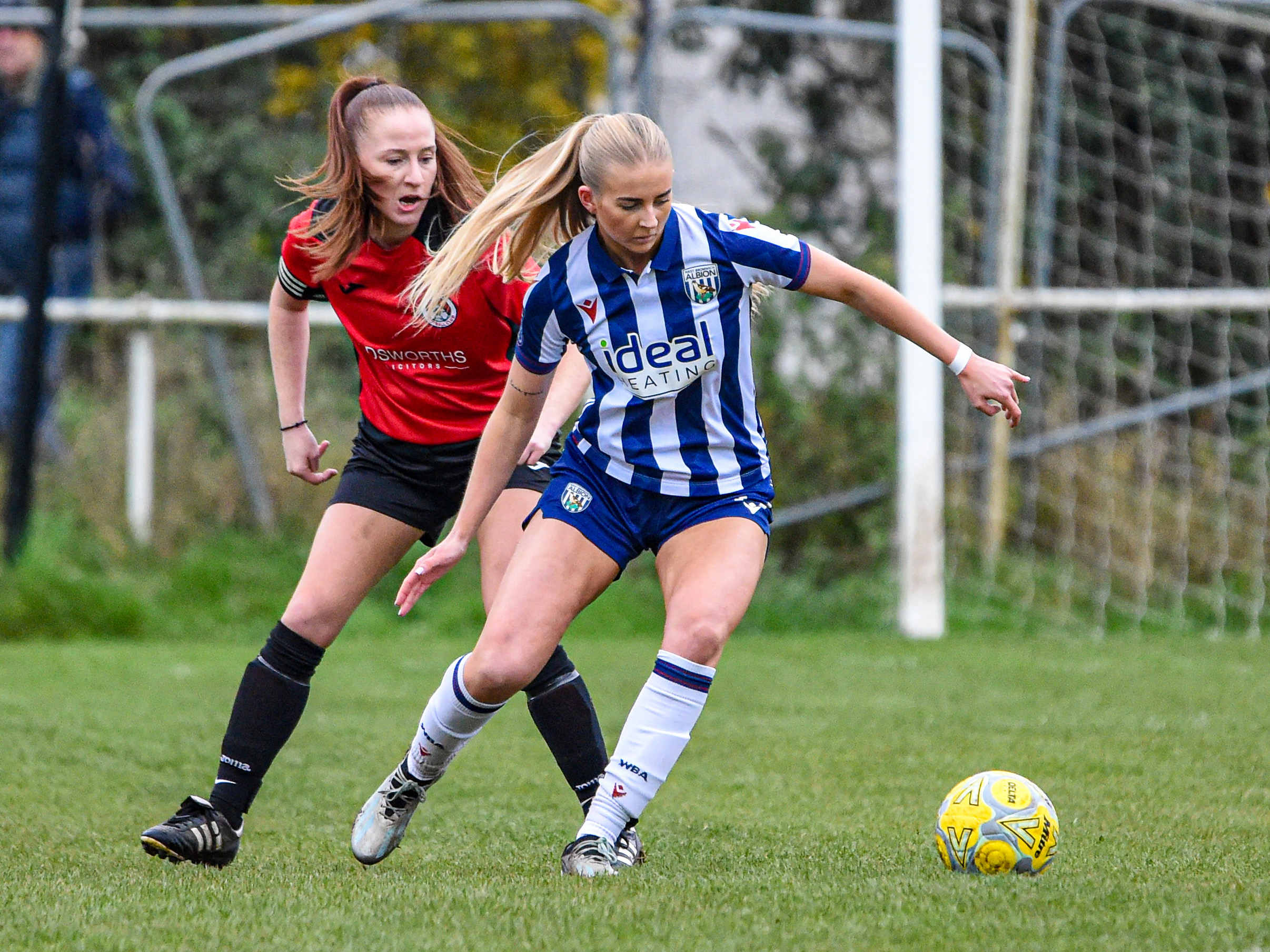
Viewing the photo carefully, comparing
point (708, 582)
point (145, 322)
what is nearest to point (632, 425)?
point (708, 582)

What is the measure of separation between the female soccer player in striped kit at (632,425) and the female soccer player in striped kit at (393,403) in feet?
0.93

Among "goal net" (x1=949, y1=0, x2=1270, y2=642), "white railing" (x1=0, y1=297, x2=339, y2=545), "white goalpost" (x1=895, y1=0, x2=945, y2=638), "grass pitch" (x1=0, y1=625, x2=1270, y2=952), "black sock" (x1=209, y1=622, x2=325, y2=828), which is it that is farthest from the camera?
"white railing" (x1=0, y1=297, x2=339, y2=545)

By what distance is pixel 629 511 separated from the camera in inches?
150

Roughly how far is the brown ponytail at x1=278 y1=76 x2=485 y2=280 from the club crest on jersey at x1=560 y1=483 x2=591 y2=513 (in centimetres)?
87

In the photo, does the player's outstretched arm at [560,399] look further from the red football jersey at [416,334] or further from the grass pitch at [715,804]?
the grass pitch at [715,804]

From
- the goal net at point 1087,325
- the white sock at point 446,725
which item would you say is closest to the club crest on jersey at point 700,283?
the white sock at point 446,725

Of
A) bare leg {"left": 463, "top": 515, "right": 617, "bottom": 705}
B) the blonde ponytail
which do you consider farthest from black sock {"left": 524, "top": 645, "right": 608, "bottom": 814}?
the blonde ponytail

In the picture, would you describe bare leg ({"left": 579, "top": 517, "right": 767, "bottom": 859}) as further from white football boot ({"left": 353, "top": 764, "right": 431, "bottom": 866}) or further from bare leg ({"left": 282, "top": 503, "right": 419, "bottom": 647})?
bare leg ({"left": 282, "top": 503, "right": 419, "bottom": 647})

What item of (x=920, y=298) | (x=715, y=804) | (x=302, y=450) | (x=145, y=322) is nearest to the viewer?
(x=302, y=450)

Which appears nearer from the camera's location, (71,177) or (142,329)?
(142,329)

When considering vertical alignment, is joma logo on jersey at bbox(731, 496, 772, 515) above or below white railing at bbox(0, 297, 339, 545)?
below

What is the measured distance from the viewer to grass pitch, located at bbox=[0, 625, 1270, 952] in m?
2.98

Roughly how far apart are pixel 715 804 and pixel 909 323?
172 centimetres

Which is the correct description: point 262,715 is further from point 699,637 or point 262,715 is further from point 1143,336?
point 1143,336
